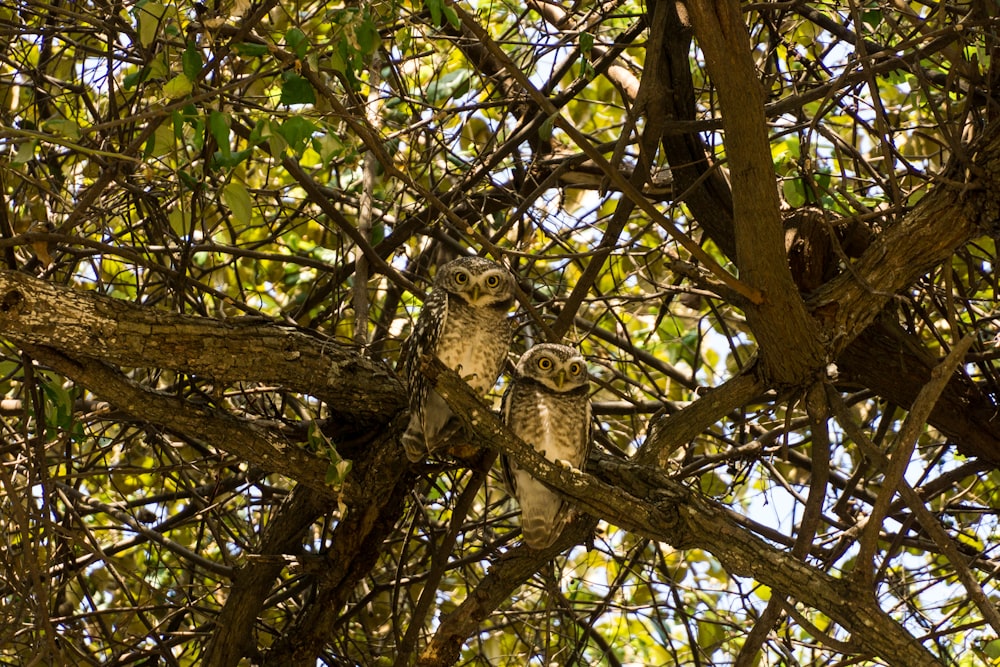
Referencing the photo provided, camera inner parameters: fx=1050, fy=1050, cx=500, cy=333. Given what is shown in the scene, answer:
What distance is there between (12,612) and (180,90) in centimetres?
193

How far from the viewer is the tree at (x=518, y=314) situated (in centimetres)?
233

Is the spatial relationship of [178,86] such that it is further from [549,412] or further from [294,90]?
[549,412]

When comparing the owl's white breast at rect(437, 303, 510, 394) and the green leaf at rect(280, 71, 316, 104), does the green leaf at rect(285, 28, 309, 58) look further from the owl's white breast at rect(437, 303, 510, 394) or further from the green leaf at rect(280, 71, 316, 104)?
the owl's white breast at rect(437, 303, 510, 394)

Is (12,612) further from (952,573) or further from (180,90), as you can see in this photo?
(952,573)

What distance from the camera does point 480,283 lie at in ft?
10.2

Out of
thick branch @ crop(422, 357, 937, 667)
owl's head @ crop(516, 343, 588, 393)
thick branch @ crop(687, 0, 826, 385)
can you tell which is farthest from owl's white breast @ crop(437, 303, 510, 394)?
thick branch @ crop(687, 0, 826, 385)

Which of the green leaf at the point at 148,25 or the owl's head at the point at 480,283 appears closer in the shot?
the green leaf at the point at 148,25

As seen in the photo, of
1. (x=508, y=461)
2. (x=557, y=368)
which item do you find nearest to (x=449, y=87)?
(x=557, y=368)

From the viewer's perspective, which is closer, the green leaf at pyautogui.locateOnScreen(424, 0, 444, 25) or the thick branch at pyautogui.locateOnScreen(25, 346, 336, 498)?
the green leaf at pyautogui.locateOnScreen(424, 0, 444, 25)

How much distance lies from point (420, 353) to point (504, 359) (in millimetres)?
483

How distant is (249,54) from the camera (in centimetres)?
220

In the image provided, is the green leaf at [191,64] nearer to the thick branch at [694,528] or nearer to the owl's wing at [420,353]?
the thick branch at [694,528]

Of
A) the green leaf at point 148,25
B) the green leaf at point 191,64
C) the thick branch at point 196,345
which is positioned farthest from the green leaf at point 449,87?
the green leaf at point 191,64

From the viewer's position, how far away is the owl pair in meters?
3.07
